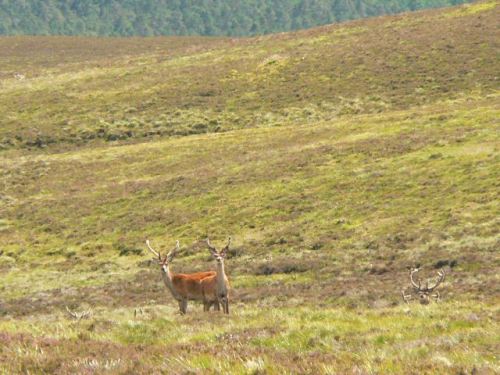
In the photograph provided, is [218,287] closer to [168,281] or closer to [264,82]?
[168,281]

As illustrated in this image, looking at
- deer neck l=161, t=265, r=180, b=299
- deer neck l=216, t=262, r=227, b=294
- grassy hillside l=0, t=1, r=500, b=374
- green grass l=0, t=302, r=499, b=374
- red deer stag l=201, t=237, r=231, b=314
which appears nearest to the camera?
green grass l=0, t=302, r=499, b=374

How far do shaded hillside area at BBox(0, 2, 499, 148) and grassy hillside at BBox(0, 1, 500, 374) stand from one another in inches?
11.9

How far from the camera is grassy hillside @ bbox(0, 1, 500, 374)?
11.7m

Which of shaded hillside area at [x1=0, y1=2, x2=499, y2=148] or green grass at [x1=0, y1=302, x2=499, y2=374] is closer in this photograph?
green grass at [x1=0, y1=302, x2=499, y2=374]

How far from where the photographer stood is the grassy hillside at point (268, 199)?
11711 mm

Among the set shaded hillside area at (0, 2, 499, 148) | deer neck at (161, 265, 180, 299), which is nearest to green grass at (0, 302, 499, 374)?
deer neck at (161, 265, 180, 299)

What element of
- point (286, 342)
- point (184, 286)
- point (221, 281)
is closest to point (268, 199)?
point (184, 286)

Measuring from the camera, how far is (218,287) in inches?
731

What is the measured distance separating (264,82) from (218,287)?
62394 mm

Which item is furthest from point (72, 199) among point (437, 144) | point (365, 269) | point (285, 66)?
point (285, 66)

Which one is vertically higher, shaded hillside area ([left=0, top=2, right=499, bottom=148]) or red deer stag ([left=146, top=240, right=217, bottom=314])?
red deer stag ([left=146, top=240, right=217, bottom=314])

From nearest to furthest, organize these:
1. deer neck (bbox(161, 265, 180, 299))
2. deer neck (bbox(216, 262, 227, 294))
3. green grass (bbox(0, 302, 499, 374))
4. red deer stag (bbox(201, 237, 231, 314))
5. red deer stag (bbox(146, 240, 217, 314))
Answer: green grass (bbox(0, 302, 499, 374))
red deer stag (bbox(201, 237, 231, 314))
deer neck (bbox(216, 262, 227, 294))
red deer stag (bbox(146, 240, 217, 314))
deer neck (bbox(161, 265, 180, 299))

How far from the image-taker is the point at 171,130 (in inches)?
2776

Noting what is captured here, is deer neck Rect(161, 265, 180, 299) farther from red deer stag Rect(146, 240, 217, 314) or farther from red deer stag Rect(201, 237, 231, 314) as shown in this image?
red deer stag Rect(201, 237, 231, 314)
